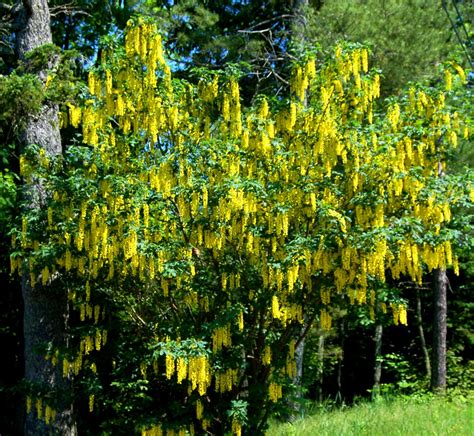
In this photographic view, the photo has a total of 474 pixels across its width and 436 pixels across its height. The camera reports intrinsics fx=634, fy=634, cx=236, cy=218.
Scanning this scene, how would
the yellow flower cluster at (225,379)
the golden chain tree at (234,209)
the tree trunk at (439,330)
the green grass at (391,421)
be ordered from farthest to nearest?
the tree trunk at (439,330) → the green grass at (391,421) → the yellow flower cluster at (225,379) → the golden chain tree at (234,209)

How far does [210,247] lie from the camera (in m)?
5.65

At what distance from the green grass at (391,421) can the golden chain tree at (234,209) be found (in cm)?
137

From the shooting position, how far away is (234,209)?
5363 mm

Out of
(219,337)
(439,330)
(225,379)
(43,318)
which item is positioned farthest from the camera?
(439,330)

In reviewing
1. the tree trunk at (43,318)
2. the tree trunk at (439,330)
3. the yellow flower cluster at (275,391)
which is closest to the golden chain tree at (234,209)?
the yellow flower cluster at (275,391)

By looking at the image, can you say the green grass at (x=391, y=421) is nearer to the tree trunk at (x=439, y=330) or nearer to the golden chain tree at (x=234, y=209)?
the golden chain tree at (x=234, y=209)

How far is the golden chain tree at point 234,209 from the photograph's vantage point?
5.41 meters

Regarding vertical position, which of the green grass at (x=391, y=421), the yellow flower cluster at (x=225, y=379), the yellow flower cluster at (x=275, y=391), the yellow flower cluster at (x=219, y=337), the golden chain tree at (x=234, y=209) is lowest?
the green grass at (x=391, y=421)

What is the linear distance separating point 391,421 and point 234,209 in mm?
3655

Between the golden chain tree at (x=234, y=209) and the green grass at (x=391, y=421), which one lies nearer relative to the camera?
the golden chain tree at (x=234, y=209)

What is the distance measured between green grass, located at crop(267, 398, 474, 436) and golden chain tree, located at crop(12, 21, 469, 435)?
4.51 ft

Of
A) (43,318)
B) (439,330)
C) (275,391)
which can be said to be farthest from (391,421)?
(43,318)

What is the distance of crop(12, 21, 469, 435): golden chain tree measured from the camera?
5410 mm

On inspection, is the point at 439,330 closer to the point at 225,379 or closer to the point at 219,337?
the point at 225,379
